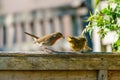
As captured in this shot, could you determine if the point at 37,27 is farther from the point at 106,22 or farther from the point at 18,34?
the point at 106,22

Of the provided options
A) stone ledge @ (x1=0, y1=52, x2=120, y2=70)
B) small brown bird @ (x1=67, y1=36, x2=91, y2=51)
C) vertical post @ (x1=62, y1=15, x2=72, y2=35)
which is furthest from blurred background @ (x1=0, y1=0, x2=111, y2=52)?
stone ledge @ (x1=0, y1=52, x2=120, y2=70)

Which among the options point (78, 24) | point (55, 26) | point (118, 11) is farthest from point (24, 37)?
point (118, 11)

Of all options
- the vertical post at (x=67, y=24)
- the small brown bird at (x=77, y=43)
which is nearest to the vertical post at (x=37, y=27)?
the vertical post at (x=67, y=24)

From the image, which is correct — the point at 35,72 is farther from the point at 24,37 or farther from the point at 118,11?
the point at 24,37

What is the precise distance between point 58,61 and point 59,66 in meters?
0.04

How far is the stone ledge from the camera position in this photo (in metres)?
4.47

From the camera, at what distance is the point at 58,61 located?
14.9ft

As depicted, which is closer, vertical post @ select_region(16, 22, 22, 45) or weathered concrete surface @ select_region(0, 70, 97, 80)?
weathered concrete surface @ select_region(0, 70, 97, 80)

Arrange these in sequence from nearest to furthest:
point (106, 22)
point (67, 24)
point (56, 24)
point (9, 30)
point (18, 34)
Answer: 1. point (106, 22)
2. point (56, 24)
3. point (67, 24)
4. point (18, 34)
5. point (9, 30)

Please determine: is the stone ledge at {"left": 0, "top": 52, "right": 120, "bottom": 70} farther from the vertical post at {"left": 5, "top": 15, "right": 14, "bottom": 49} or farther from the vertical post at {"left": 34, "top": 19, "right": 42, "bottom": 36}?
the vertical post at {"left": 5, "top": 15, "right": 14, "bottom": 49}

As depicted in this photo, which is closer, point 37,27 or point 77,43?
point 77,43

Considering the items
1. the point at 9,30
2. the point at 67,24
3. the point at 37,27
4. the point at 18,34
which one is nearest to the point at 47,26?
the point at 37,27

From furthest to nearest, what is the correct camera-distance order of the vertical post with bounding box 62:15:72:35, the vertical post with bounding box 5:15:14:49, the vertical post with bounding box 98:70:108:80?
1. the vertical post with bounding box 5:15:14:49
2. the vertical post with bounding box 62:15:72:35
3. the vertical post with bounding box 98:70:108:80

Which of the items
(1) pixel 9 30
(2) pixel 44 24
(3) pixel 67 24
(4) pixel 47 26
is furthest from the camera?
(1) pixel 9 30
